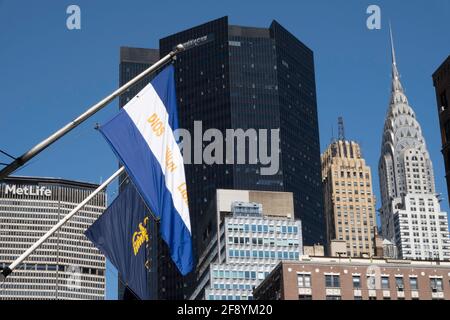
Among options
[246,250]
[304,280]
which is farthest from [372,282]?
[246,250]

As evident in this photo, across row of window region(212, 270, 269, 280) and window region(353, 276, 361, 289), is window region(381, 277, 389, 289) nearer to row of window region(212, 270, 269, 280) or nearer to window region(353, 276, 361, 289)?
window region(353, 276, 361, 289)

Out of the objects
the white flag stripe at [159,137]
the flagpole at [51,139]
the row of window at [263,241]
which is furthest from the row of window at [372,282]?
the flagpole at [51,139]

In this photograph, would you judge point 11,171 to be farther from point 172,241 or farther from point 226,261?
point 226,261

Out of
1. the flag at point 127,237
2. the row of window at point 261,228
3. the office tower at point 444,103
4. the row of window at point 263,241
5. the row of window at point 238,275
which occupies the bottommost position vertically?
the flag at point 127,237

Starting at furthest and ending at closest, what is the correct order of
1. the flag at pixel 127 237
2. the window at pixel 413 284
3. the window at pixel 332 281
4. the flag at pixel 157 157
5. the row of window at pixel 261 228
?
the row of window at pixel 261 228 < the window at pixel 413 284 < the window at pixel 332 281 < the flag at pixel 127 237 < the flag at pixel 157 157

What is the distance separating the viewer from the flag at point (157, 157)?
20.7m

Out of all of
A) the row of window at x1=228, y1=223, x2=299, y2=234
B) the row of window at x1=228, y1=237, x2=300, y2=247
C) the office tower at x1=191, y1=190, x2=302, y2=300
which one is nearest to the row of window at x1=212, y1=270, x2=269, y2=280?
the office tower at x1=191, y1=190, x2=302, y2=300

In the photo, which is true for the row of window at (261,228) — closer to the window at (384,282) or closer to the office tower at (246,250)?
the office tower at (246,250)

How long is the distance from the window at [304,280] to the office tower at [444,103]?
39.0 metres

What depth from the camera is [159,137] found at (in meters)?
22.0
